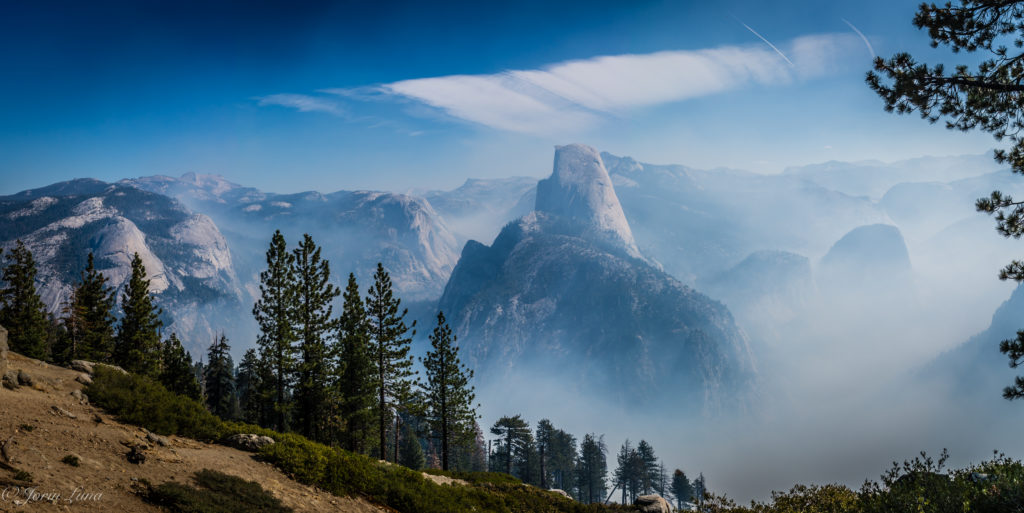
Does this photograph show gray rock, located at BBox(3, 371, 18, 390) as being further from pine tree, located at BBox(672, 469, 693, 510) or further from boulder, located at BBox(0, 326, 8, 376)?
pine tree, located at BBox(672, 469, 693, 510)

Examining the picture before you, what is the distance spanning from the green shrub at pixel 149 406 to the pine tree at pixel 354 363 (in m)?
23.9

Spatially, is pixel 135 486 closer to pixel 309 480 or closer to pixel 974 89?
pixel 309 480

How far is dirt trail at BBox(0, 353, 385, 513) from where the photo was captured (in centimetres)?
1102

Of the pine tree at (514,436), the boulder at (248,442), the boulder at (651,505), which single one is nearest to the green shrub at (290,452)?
the boulder at (248,442)

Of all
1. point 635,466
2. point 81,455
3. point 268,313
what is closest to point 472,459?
point 635,466

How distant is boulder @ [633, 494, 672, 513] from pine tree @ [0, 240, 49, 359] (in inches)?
2201

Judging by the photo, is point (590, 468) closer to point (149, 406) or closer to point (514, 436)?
point (514, 436)

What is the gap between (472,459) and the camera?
102625mm

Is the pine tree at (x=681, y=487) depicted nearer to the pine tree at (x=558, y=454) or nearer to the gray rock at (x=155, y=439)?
the pine tree at (x=558, y=454)

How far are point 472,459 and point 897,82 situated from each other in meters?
103

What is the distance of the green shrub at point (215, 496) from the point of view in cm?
1205

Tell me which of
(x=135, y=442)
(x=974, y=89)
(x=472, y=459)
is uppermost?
(x=974, y=89)

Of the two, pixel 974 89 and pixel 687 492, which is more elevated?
pixel 974 89

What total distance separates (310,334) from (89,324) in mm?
27339
